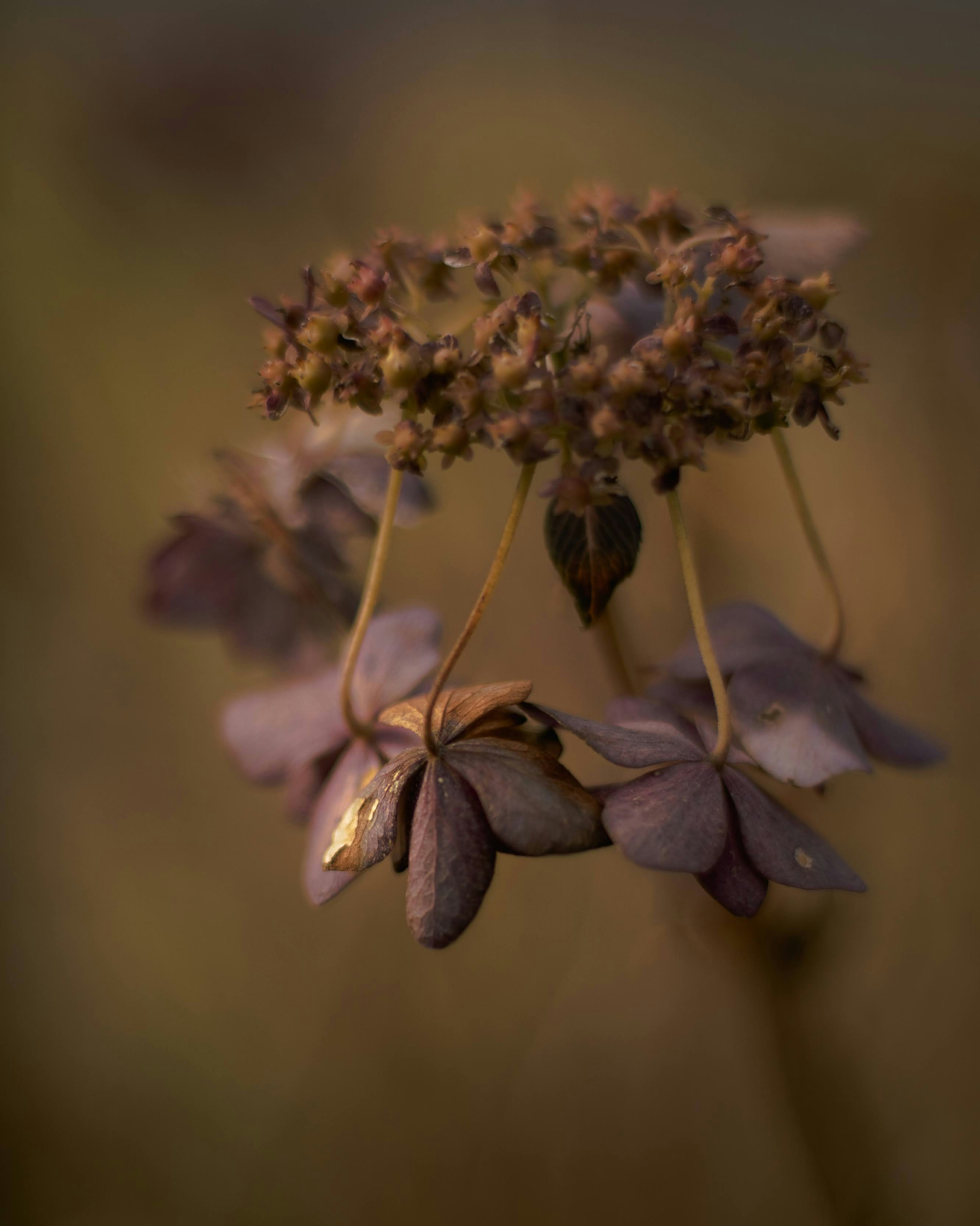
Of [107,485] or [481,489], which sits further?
[107,485]

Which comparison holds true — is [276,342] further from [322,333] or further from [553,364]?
[553,364]

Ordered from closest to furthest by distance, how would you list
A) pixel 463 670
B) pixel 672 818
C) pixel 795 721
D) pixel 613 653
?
pixel 672 818 → pixel 795 721 → pixel 613 653 → pixel 463 670

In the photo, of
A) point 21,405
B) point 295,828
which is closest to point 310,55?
point 21,405

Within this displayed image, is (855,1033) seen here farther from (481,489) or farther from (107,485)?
(107,485)

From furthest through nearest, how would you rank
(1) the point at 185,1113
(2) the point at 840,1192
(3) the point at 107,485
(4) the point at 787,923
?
(3) the point at 107,485 < (1) the point at 185,1113 < (2) the point at 840,1192 < (4) the point at 787,923

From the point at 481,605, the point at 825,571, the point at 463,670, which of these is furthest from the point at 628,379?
the point at 463,670
